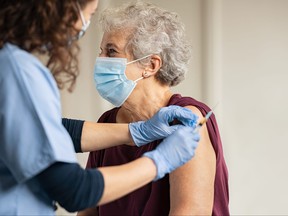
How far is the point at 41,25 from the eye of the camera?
97cm

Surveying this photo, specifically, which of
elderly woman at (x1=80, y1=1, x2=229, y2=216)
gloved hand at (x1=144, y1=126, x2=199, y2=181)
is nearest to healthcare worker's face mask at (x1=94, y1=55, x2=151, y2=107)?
elderly woman at (x1=80, y1=1, x2=229, y2=216)

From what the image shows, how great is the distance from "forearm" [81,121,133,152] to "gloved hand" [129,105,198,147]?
0.03m

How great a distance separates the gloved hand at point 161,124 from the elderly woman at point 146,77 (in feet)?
0.30

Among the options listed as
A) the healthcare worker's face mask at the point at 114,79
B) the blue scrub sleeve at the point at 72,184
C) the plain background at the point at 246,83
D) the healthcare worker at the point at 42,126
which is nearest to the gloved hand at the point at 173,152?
the healthcare worker at the point at 42,126

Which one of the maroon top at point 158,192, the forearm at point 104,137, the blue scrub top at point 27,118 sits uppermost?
the blue scrub top at point 27,118

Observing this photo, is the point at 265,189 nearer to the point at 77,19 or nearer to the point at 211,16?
the point at 211,16

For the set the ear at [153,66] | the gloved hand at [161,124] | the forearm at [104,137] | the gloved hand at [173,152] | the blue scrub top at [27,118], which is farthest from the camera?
the ear at [153,66]

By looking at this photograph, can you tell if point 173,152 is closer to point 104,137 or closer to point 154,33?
point 104,137

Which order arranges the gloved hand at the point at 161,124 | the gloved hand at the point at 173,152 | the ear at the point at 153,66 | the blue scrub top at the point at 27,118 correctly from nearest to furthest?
the blue scrub top at the point at 27,118 < the gloved hand at the point at 173,152 < the gloved hand at the point at 161,124 < the ear at the point at 153,66

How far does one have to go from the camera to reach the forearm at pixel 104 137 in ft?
5.02

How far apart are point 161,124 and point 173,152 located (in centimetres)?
36

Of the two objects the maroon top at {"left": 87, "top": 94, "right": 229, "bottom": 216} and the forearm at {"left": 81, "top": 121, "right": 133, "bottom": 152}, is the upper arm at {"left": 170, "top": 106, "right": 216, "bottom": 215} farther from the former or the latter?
the forearm at {"left": 81, "top": 121, "right": 133, "bottom": 152}

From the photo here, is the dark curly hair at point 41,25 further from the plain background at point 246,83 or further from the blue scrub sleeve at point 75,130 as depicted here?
the plain background at point 246,83

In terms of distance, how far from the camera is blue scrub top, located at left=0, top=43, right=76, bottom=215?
93cm
